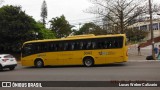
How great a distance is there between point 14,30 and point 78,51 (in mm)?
21328

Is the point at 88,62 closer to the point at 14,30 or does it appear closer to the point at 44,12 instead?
the point at 14,30

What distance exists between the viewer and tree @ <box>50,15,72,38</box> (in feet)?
285

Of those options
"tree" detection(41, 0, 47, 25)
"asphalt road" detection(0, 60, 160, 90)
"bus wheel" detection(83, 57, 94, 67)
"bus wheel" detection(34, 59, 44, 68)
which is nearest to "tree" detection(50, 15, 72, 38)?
"tree" detection(41, 0, 47, 25)

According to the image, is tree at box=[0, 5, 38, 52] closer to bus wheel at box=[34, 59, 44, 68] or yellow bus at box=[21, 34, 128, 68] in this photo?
yellow bus at box=[21, 34, 128, 68]

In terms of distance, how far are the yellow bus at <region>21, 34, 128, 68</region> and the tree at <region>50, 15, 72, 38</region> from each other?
56.5 m

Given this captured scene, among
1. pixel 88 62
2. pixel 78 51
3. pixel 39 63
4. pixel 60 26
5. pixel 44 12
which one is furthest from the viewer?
pixel 44 12

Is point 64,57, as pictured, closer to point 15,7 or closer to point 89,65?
point 89,65

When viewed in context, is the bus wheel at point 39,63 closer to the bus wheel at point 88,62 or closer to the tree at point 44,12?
the bus wheel at point 88,62

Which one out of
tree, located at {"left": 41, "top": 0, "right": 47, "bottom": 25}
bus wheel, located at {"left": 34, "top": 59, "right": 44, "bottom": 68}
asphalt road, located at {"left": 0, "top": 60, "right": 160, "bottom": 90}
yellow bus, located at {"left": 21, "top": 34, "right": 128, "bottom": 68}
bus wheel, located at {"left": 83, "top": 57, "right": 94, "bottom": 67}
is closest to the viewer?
asphalt road, located at {"left": 0, "top": 60, "right": 160, "bottom": 90}

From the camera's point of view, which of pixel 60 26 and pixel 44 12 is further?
pixel 44 12

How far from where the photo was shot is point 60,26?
87.0 meters

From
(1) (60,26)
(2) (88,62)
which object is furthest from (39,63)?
(1) (60,26)

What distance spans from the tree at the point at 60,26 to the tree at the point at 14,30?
123 ft

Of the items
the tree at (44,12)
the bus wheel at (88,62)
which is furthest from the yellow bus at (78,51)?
the tree at (44,12)
